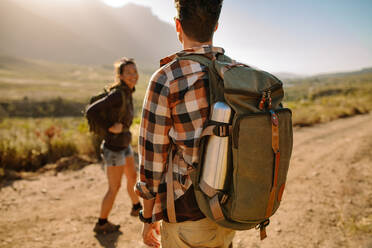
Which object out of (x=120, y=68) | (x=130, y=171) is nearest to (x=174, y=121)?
(x=120, y=68)

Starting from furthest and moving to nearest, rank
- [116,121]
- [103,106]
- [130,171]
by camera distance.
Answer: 1. [130,171]
2. [116,121]
3. [103,106]

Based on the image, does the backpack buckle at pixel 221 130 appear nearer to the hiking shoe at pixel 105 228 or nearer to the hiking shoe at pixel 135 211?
the hiking shoe at pixel 105 228

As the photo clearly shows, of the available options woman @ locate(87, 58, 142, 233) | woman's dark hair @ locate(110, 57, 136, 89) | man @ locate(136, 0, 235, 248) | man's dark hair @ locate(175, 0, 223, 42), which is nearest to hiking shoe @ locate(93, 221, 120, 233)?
woman @ locate(87, 58, 142, 233)

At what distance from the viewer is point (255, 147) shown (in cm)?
107

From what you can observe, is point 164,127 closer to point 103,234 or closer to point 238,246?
point 238,246

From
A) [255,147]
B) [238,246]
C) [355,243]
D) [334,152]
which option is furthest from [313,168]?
[255,147]

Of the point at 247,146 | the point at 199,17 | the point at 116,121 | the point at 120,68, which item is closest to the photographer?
the point at 247,146

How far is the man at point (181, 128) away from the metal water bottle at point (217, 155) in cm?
8

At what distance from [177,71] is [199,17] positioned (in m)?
0.30

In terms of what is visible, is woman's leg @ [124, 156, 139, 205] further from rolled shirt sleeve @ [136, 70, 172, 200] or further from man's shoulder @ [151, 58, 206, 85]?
man's shoulder @ [151, 58, 206, 85]

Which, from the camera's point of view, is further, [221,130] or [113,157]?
[113,157]

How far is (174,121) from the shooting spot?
1210 mm

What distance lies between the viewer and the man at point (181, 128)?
1147 millimetres

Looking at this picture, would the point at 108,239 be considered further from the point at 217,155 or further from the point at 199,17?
the point at 199,17
